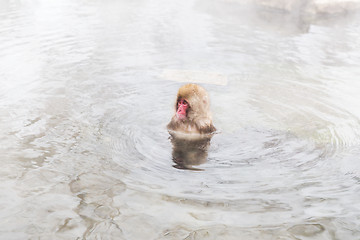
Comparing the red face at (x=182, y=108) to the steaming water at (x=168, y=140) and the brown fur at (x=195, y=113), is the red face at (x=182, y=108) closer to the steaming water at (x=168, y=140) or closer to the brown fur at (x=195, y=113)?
the brown fur at (x=195, y=113)

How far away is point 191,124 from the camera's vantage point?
3920 millimetres

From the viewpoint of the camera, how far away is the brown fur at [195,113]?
3.79m

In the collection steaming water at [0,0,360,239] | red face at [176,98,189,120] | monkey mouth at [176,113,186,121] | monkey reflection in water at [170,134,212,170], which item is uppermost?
red face at [176,98,189,120]

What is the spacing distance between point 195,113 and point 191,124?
0.43ft

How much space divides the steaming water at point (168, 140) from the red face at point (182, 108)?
0.96 feet

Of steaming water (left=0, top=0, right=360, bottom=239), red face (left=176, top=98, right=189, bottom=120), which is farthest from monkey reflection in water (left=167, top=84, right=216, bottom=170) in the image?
steaming water (left=0, top=0, right=360, bottom=239)

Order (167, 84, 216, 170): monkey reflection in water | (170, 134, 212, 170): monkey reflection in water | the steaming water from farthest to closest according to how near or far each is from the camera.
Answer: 1. (167, 84, 216, 170): monkey reflection in water
2. (170, 134, 212, 170): monkey reflection in water
3. the steaming water

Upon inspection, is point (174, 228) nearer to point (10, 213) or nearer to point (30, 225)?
point (30, 225)

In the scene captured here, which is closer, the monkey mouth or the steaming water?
the steaming water

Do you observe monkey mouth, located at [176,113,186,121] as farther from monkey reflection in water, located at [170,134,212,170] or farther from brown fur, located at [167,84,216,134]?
monkey reflection in water, located at [170,134,212,170]

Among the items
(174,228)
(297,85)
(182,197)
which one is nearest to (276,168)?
(182,197)

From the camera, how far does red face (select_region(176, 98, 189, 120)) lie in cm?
376

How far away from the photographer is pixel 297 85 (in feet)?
18.1

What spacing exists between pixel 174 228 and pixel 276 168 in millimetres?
1240
